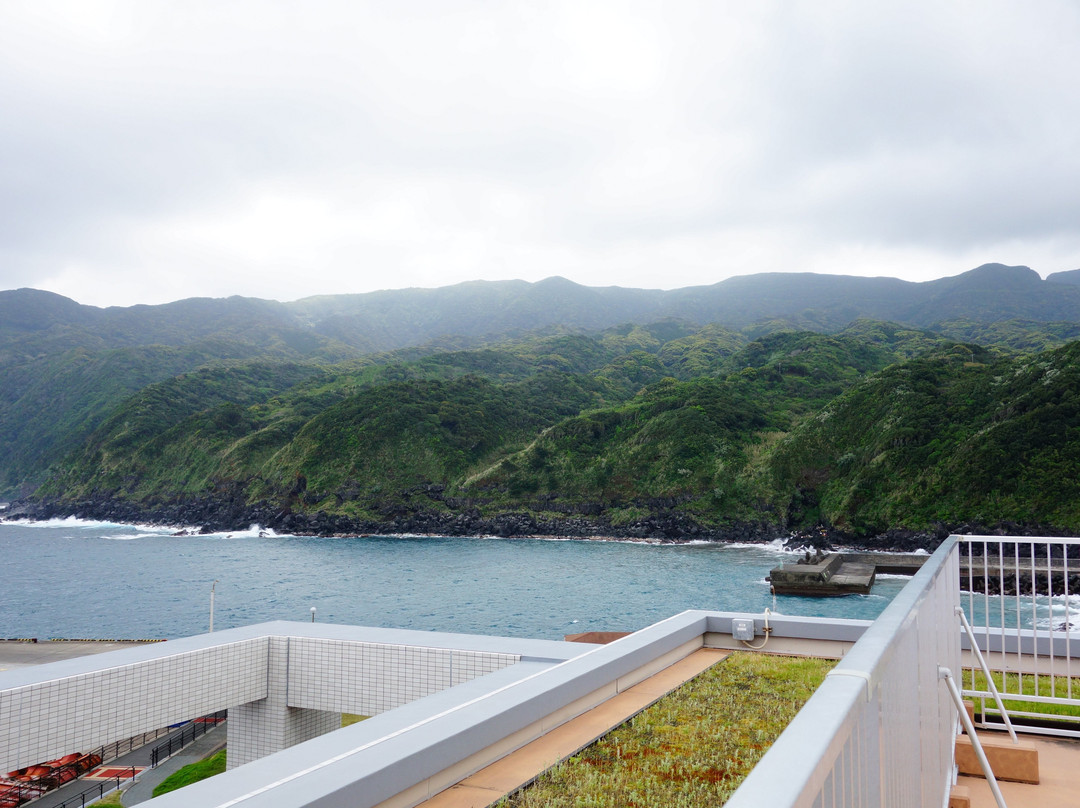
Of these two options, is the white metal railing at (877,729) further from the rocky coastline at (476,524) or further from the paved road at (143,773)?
the rocky coastline at (476,524)

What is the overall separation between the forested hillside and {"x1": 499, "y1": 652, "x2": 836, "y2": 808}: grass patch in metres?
45.9

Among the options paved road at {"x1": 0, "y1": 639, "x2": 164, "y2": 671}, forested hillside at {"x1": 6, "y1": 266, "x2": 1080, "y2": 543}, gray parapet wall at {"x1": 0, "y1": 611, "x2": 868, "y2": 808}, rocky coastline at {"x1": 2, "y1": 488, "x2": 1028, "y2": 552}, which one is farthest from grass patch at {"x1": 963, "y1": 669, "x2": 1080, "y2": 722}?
rocky coastline at {"x1": 2, "y1": 488, "x2": 1028, "y2": 552}

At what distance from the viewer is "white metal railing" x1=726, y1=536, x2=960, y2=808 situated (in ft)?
3.23

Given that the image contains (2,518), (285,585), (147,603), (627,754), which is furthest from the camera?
(2,518)

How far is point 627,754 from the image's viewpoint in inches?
161

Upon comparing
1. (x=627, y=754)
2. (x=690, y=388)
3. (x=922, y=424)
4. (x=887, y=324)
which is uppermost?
(x=887, y=324)

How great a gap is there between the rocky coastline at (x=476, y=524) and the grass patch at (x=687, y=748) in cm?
4626

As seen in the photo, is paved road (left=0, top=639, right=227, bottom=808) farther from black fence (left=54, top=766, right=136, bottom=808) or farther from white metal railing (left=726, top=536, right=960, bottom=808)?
white metal railing (left=726, top=536, right=960, bottom=808)

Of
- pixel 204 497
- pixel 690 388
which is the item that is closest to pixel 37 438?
pixel 204 497

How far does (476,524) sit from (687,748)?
6322 centimetres

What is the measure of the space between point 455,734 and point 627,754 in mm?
1038

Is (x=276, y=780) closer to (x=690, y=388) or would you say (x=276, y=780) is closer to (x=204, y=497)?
(x=690, y=388)

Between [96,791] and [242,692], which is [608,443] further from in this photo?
[242,692]

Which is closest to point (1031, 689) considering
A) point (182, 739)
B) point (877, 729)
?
point (877, 729)
